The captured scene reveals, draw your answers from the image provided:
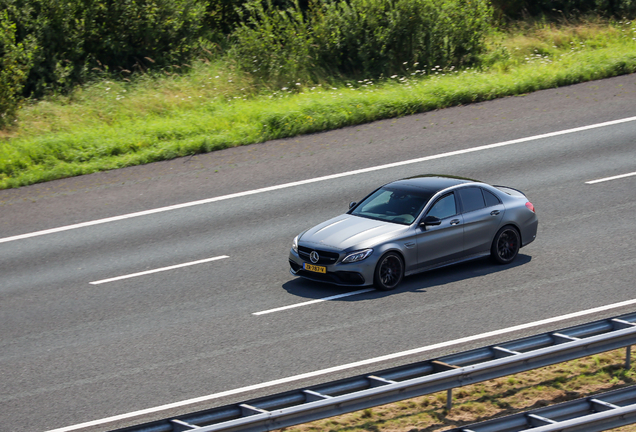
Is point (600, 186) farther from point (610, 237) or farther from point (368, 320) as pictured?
point (368, 320)

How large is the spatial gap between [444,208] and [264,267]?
303 centimetres

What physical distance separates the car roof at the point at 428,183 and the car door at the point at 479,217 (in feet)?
0.79

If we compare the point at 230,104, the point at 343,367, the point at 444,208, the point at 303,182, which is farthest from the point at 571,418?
the point at 230,104

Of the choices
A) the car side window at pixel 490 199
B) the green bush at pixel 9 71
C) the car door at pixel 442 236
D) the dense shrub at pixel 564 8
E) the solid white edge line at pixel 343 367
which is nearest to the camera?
the solid white edge line at pixel 343 367

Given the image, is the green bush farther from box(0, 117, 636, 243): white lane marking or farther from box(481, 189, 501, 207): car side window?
box(481, 189, 501, 207): car side window

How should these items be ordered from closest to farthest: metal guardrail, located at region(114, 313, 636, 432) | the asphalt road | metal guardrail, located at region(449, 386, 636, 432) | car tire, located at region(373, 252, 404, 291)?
metal guardrail, located at region(449, 386, 636, 432), metal guardrail, located at region(114, 313, 636, 432), the asphalt road, car tire, located at region(373, 252, 404, 291)

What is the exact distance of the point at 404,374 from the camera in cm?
757

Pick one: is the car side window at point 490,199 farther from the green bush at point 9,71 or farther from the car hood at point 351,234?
the green bush at point 9,71

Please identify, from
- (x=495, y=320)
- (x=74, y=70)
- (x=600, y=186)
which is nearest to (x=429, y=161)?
(x=600, y=186)

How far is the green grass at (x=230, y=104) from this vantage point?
18891mm

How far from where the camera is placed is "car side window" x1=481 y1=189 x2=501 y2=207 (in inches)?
502

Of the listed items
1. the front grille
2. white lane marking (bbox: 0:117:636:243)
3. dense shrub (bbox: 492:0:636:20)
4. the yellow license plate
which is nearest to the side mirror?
the front grille

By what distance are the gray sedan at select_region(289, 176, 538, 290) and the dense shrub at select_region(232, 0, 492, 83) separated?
1116cm

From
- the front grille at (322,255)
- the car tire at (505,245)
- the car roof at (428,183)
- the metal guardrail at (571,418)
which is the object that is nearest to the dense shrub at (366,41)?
the car roof at (428,183)
